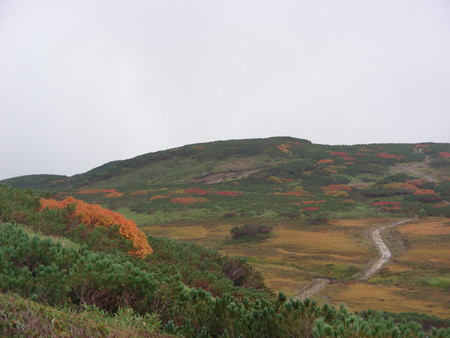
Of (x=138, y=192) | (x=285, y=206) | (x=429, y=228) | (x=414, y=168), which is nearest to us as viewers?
(x=429, y=228)

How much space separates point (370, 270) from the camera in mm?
17172

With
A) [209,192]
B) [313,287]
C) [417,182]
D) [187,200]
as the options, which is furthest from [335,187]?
[313,287]

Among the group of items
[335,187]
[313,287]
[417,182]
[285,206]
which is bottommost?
[313,287]

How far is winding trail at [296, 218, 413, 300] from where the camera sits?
13586 mm

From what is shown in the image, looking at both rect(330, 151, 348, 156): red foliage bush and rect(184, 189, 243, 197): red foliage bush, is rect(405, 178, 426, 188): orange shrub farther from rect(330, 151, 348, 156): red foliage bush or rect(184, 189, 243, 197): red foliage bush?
rect(330, 151, 348, 156): red foliage bush

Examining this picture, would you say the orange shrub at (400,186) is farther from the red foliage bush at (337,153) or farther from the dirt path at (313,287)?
the dirt path at (313,287)

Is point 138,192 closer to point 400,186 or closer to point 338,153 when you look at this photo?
point 400,186

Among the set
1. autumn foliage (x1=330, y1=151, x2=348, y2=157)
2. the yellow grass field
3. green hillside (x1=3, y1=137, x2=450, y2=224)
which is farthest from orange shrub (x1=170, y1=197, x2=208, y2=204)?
autumn foliage (x1=330, y1=151, x2=348, y2=157)

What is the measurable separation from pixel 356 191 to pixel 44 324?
49.4m

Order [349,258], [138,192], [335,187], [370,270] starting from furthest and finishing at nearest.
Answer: [335,187] → [138,192] → [349,258] → [370,270]

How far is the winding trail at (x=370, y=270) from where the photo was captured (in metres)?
13.6

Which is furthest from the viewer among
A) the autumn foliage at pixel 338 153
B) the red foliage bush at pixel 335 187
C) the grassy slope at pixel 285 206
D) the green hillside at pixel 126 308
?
the autumn foliage at pixel 338 153

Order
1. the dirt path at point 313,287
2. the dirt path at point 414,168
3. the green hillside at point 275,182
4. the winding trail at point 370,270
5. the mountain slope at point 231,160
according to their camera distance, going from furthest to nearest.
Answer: the mountain slope at point 231,160
the dirt path at point 414,168
the green hillside at point 275,182
the winding trail at point 370,270
the dirt path at point 313,287

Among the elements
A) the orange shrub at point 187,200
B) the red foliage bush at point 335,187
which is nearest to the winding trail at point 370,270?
the orange shrub at point 187,200
